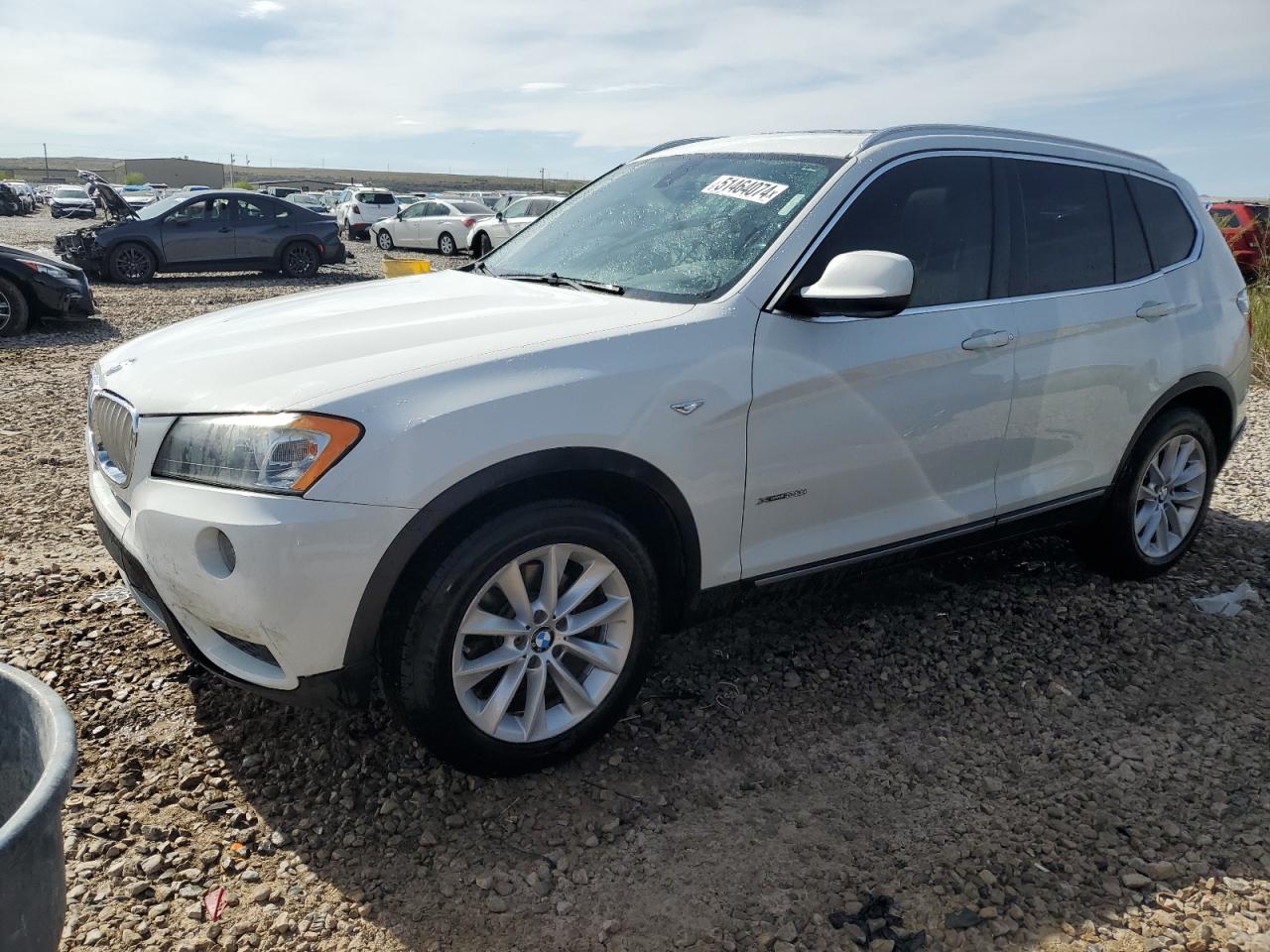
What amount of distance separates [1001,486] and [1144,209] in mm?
1533

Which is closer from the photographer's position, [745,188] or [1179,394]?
[745,188]

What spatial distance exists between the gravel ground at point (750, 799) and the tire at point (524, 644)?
0.21 m

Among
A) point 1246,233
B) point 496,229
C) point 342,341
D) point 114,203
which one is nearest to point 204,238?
point 114,203

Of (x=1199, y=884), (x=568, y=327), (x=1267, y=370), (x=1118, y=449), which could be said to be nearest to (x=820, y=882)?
(x=1199, y=884)

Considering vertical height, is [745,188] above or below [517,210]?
below

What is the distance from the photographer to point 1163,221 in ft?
14.4

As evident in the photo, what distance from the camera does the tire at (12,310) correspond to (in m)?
10.4

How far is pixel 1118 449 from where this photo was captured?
4.19m

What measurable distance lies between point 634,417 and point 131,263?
16.0 meters

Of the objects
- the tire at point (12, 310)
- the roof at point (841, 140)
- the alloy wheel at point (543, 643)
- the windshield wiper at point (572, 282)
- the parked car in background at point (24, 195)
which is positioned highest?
the parked car in background at point (24, 195)

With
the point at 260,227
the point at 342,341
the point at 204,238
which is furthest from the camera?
the point at 260,227

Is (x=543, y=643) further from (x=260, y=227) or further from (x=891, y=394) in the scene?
(x=260, y=227)

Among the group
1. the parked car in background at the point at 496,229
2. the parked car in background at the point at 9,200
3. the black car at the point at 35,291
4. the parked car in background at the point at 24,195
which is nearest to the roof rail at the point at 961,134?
the black car at the point at 35,291

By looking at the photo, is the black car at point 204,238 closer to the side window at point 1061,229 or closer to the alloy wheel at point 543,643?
the side window at point 1061,229
